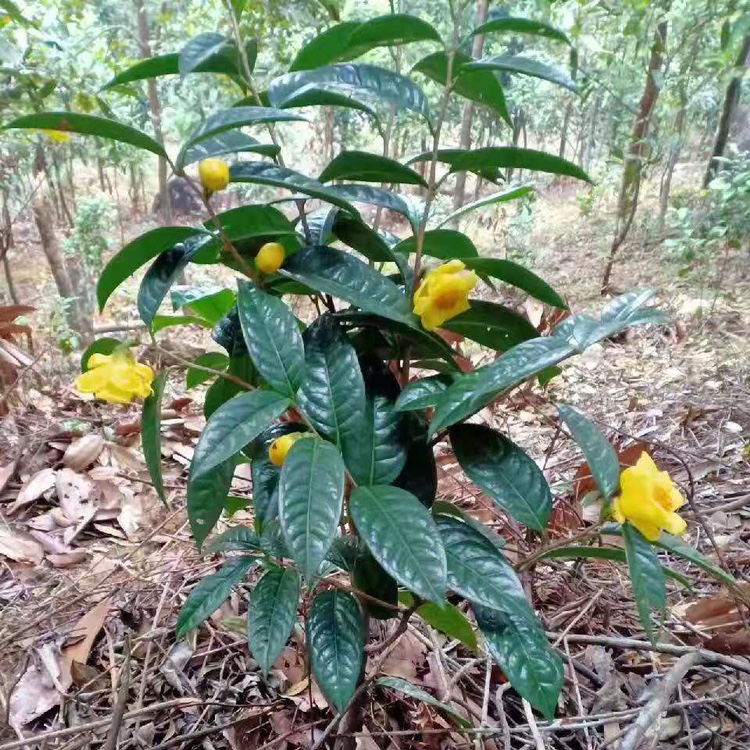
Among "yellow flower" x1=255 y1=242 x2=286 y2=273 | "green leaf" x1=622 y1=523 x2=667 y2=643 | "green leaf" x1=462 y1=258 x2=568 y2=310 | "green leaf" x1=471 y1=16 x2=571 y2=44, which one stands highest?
"green leaf" x1=471 y1=16 x2=571 y2=44

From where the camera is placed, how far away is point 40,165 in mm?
2559

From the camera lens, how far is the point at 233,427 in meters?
0.46

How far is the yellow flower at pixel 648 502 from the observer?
0.45 meters

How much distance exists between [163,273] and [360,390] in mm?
226

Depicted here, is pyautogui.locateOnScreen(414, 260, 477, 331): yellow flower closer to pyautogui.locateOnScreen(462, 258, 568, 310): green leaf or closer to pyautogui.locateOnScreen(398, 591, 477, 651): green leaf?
pyautogui.locateOnScreen(462, 258, 568, 310): green leaf

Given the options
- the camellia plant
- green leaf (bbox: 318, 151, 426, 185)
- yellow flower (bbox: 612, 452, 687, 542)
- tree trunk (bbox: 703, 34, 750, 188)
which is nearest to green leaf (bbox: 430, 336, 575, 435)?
the camellia plant

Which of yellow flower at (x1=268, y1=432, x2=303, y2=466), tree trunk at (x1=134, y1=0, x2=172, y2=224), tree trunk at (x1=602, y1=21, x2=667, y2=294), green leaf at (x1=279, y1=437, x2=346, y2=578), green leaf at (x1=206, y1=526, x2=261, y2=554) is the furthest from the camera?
tree trunk at (x1=134, y1=0, x2=172, y2=224)

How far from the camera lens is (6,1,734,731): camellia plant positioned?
46 centimetres

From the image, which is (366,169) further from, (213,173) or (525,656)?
(525,656)

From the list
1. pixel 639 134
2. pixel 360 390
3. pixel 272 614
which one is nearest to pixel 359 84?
pixel 360 390

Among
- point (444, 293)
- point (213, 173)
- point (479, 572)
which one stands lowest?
point (479, 572)

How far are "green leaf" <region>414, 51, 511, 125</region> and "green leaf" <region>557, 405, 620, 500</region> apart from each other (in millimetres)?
330

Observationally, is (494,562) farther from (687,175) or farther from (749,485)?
(687,175)

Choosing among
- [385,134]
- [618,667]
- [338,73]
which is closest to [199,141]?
[338,73]
